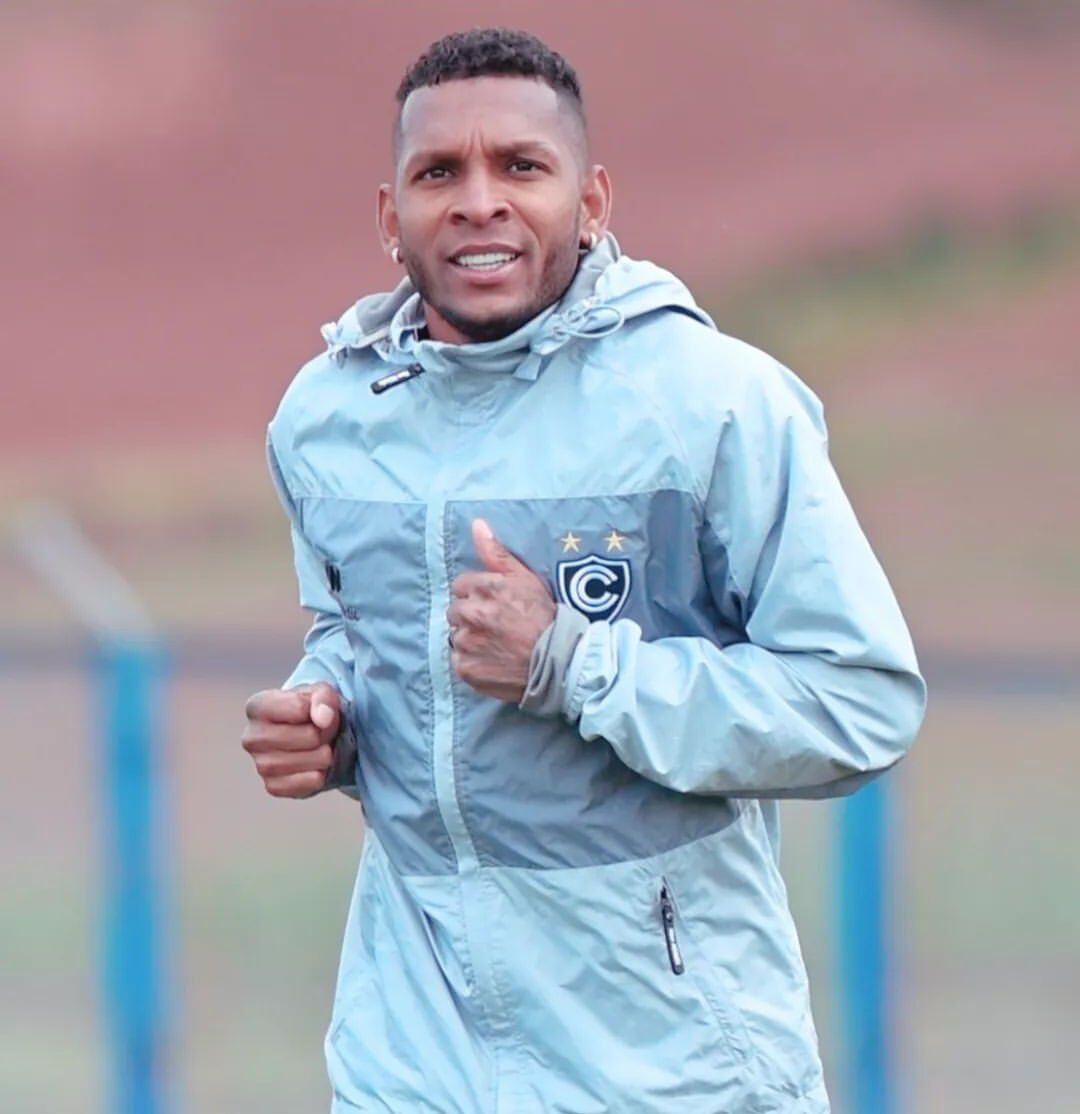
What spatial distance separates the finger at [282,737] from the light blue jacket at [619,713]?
0.08 metres

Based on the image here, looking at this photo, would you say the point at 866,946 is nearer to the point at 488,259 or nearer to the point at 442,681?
the point at 442,681

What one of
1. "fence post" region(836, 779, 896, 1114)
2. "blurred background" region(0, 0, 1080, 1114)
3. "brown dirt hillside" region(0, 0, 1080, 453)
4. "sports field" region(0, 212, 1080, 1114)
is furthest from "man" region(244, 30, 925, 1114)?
"brown dirt hillside" region(0, 0, 1080, 453)

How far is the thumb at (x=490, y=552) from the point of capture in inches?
79.5

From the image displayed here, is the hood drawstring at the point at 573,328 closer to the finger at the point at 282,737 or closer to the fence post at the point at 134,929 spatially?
the finger at the point at 282,737

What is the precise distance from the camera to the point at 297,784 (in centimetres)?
217

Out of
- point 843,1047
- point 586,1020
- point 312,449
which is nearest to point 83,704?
point 843,1047

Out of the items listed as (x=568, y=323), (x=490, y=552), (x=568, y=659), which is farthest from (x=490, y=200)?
(x=568, y=659)

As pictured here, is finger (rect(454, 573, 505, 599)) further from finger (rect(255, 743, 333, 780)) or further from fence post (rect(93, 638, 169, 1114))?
fence post (rect(93, 638, 169, 1114))

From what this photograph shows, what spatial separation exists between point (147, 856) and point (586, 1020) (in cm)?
184

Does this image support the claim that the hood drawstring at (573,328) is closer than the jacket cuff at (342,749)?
Yes

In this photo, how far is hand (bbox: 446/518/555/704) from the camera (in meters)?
1.99

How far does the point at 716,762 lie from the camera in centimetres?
199

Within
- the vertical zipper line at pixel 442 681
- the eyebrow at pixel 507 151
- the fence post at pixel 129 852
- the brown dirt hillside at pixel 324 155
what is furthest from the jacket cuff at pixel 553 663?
the brown dirt hillside at pixel 324 155

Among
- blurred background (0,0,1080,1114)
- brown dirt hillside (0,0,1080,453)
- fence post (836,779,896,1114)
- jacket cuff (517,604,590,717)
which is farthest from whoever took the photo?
brown dirt hillside (0,0,1080,453)
